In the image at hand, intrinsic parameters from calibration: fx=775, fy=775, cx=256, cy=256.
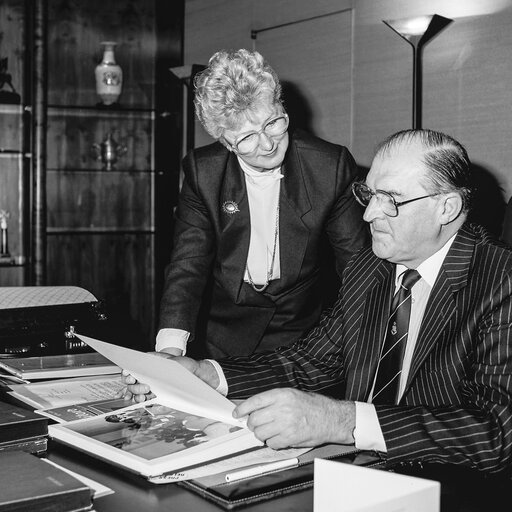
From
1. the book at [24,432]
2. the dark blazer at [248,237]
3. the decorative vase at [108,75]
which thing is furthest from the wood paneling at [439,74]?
the book at [24,432]

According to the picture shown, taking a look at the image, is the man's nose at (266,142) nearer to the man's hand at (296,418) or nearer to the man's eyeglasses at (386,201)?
the man's eyeglasses at (386,201)

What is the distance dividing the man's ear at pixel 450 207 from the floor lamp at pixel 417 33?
6.59ft

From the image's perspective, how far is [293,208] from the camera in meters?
2.36

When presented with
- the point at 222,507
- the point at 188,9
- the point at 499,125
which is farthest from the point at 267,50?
→ the point at 222,507

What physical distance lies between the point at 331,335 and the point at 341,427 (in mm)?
589

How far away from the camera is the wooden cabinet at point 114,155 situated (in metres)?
4.88

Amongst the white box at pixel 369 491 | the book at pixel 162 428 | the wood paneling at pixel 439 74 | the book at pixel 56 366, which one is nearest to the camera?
the white box at pixel 369 491

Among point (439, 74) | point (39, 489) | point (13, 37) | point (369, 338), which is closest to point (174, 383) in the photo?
point (39, 489)

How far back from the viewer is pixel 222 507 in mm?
1139

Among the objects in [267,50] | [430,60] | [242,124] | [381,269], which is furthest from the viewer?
[267,50]

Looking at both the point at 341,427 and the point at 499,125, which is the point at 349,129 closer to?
the point at 499,125

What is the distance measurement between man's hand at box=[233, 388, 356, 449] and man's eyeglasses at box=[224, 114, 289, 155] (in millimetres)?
896

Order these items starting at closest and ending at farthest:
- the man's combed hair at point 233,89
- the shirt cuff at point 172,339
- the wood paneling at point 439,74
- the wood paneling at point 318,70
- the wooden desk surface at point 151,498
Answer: the wooden desk surface at point 151,498 < the man's combed hair at point 233,89 < the shirt cuff at point 172,339 < the wood paneling at point 439,74 < the wood paneling at point 318,70

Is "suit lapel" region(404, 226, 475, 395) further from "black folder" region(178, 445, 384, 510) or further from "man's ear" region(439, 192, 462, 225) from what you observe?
"black folder" region(178, 445, 384, 510)
